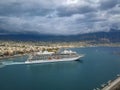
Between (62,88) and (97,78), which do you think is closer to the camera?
(62,88)

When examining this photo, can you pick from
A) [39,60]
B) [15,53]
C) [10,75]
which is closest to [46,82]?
[10,75]

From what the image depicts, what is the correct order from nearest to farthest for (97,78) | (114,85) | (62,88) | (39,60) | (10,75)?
(114,85) < (62,88) < (97,78) < (10,75) < (39,60)

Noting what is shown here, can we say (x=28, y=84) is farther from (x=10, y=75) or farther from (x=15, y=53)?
(x=15, y=53)

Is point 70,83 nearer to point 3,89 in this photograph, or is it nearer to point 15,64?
point 3,89

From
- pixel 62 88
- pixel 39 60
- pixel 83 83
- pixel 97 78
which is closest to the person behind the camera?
pixel 62 88

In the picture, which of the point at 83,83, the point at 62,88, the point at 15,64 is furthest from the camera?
the point at 15,64

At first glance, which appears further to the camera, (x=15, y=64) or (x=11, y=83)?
(x=15, y=64)

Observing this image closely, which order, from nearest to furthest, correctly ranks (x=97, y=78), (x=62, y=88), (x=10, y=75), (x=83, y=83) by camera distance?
(x=62, y=88) → (x=83, y=83) → (x=97, y=78) → (x=10, y=75)

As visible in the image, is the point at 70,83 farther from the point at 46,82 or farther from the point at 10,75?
the point at 10,75

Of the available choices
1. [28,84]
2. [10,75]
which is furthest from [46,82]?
[10,75]
